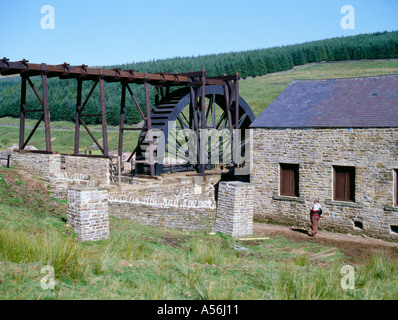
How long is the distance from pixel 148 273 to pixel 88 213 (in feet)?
11.1

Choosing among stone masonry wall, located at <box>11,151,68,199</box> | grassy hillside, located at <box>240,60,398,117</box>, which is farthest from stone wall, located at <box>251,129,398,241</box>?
grassy hillside, located at <box>240,60,398,117</box>

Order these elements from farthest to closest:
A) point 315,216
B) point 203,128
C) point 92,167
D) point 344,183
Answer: point 203,128 < point 92,167 < point 344,183 < point 315,216

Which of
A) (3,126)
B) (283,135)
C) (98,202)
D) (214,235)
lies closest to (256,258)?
(214,235)

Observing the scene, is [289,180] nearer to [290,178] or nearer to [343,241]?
[290,178]

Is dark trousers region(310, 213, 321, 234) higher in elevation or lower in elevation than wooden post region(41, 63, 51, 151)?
lower

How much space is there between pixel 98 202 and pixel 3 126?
60491mm

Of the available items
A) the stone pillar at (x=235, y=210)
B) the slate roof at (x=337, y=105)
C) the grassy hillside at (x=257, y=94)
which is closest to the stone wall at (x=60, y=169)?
the stone pillar at (x=235, y=210)

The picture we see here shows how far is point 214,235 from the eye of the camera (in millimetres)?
12656

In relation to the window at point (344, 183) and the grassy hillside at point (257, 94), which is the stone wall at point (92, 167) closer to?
the window at point (344, 183)

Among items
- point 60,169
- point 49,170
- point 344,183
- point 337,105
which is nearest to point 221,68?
point 337,105

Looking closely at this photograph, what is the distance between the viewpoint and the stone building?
14.2m

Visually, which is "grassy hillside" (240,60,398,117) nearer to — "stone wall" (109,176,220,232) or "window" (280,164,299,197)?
"window" (280,164,299,197)

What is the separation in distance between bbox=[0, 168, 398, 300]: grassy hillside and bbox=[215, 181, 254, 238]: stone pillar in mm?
2103

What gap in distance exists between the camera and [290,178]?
16125mm
